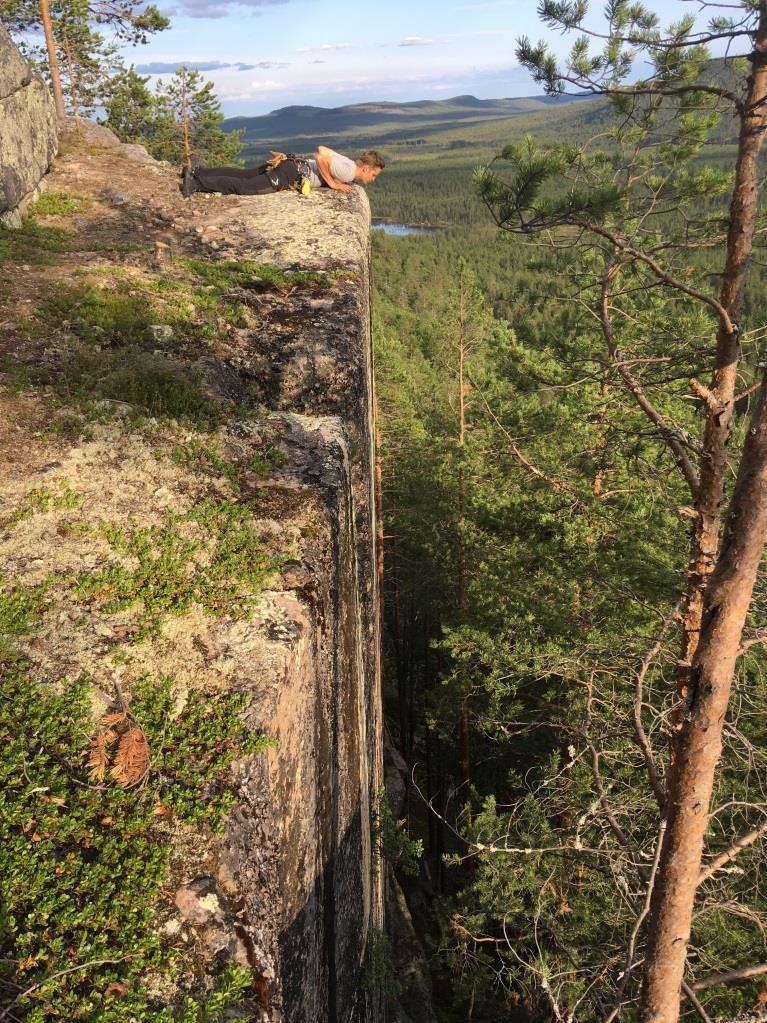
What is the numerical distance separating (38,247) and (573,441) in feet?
27.8

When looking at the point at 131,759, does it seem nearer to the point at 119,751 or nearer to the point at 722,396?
the point at 119,751

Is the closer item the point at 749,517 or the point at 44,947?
the point at 44,947

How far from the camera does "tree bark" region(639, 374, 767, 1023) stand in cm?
293

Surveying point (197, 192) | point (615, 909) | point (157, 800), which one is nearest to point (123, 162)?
point (197, 192)

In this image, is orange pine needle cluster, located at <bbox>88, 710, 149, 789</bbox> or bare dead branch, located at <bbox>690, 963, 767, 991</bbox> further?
bare dead branch, located at <bbox>690, 963, 767, 991</bbox>

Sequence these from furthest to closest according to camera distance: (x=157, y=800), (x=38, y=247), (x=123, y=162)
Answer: (x=123, y=162) < (x=38, y=247) < (x=157, y=800)

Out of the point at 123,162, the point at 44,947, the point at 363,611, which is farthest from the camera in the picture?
the point at 123,162

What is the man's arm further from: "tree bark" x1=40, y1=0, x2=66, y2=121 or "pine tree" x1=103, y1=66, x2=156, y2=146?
"pine tree" x1=103, y1=66, x2=156, y2=146

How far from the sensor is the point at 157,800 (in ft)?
8.78

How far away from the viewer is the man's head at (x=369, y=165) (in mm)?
9726

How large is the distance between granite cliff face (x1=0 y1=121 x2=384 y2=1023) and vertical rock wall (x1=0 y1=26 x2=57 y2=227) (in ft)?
3.60

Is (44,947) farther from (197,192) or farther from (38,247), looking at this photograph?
(197,192)

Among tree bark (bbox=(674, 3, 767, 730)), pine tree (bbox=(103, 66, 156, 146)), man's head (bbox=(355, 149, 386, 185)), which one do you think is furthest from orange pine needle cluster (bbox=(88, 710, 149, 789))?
pine tree (bbox=(103, 66, 156, 146))

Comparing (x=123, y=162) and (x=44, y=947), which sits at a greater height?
(x=123, y=162)
